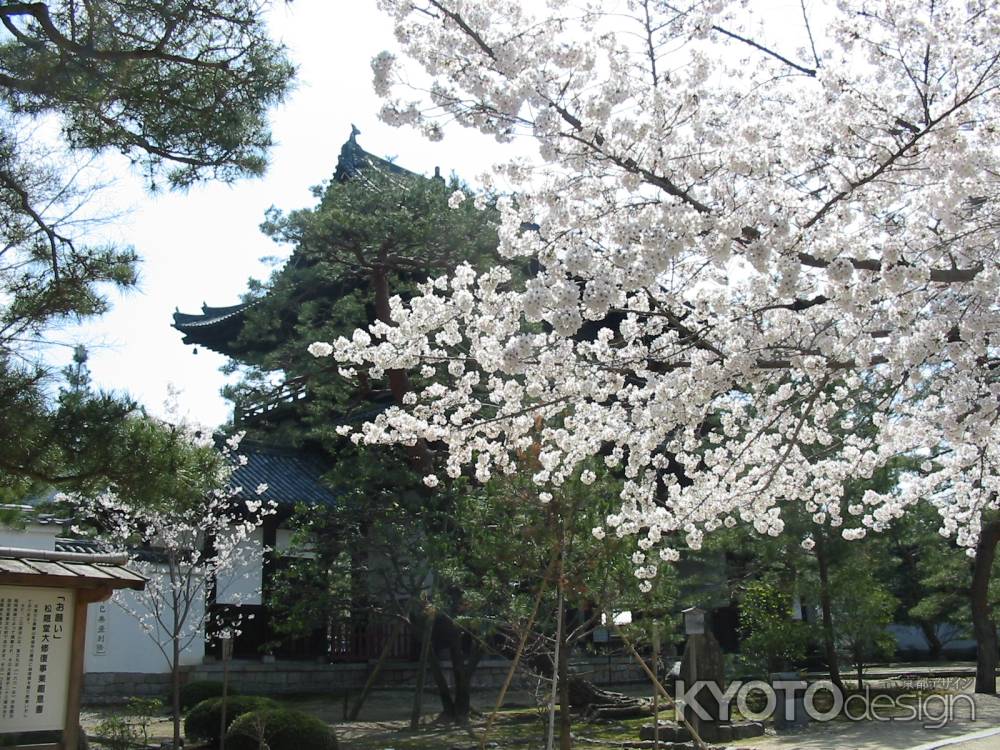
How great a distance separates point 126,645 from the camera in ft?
45.4

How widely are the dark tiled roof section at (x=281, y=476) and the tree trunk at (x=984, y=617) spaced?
1022 cm

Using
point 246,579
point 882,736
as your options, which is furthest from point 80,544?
point 882,736

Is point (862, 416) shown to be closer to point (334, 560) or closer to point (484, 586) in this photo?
point (484, 586)

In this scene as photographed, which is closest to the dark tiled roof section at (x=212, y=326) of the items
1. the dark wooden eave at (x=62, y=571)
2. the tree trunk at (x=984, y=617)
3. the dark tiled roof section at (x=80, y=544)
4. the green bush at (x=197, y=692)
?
the dark tiled roof section at (x=80, y=544)

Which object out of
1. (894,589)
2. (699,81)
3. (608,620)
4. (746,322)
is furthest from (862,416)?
(894,589)

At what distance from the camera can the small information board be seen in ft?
19.3

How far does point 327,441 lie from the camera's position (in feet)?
Result: 46.0

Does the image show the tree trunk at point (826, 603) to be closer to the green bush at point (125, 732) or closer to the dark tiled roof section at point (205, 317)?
the green bush at point (125, 732)

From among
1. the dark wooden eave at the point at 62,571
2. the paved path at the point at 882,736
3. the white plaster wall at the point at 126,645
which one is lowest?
the paved path at the point at 882,736

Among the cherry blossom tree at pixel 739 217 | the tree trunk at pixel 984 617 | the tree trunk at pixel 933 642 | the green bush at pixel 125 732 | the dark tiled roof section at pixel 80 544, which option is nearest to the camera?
the cherry blossom tree at pixel 739 217

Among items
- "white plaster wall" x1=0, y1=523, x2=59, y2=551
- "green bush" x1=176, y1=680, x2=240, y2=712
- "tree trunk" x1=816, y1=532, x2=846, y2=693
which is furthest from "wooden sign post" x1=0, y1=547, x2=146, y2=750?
"tree trunk" x1=816, y1=532, x2=846, y2=693

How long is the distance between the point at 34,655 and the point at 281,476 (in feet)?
34.4

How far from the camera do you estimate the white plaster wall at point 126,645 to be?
535 inches

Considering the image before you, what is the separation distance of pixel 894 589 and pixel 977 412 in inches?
806
